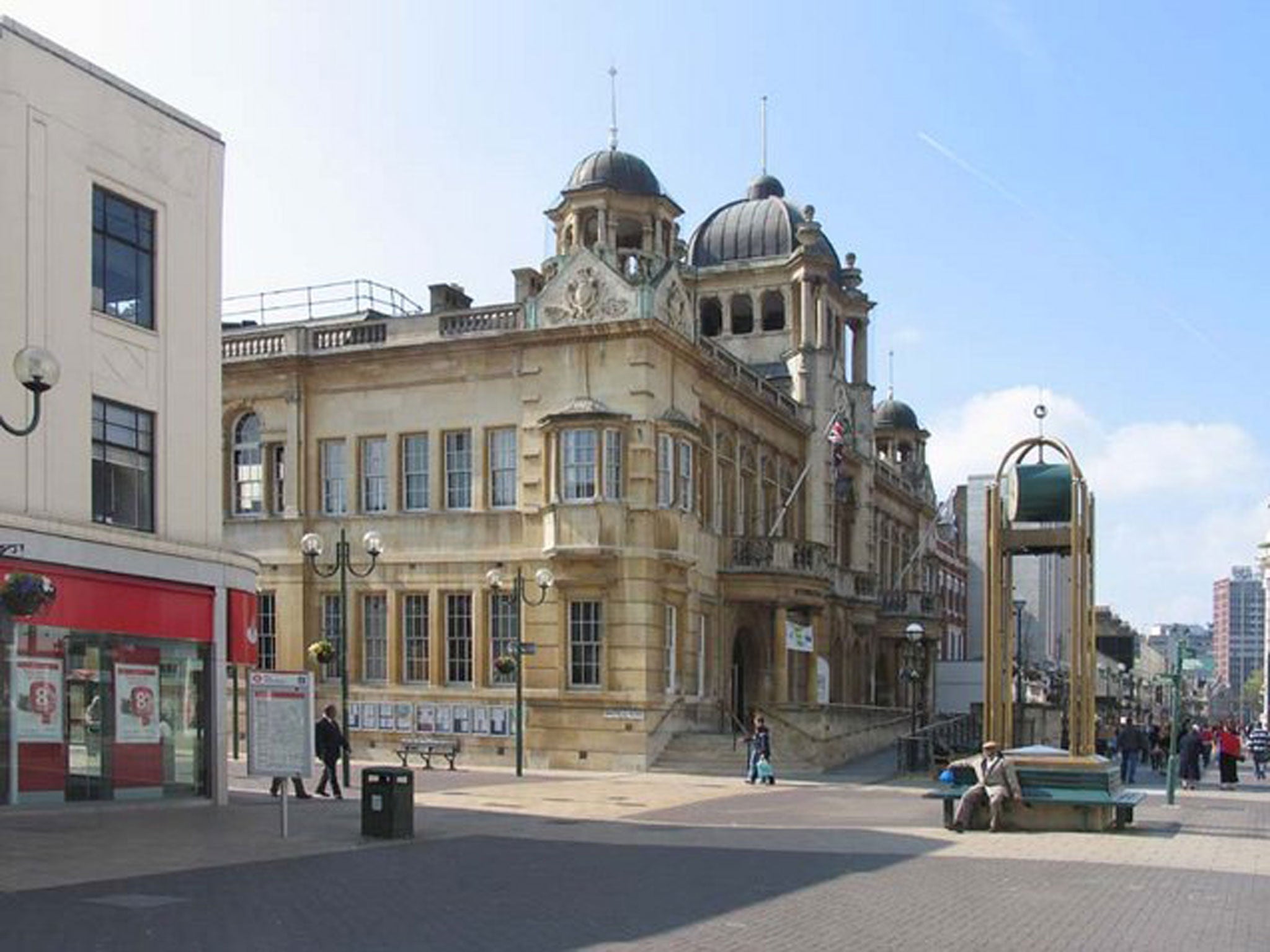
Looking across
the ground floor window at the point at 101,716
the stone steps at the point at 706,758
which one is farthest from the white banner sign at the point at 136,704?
the stone steps at the point at 706,758

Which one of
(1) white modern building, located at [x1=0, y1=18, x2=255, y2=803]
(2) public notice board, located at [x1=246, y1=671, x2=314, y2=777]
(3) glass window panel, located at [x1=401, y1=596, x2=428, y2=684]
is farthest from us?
(3) glass window panel, located at [x1=401, y1=596, x2=428, y2=684]

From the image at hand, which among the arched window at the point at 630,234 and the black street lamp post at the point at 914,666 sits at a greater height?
the arched window at the point at 630,234

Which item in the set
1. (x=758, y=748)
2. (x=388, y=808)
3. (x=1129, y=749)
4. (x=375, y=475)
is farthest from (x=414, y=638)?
(x=388, y=808)

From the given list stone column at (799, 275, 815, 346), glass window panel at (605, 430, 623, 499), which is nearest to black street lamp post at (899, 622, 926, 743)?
glass window panel at (605, 430, 623, 499)

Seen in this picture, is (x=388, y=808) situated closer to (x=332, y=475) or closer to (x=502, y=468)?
(x=502, y=468)

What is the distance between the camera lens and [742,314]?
190 ft

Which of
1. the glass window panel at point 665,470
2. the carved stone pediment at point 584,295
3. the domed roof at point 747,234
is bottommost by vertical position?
the glass window panel at point 665,470

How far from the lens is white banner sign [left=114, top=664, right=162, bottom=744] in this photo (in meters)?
23.2

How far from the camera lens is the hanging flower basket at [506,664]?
Result: 37.7 m

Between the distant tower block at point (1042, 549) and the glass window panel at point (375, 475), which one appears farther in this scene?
the glass window panel at point (375, 475)

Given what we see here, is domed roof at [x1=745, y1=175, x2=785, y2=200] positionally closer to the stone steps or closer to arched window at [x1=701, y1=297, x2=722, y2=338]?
arched window at [x1=701, y1=297, x2=722, y2=338]

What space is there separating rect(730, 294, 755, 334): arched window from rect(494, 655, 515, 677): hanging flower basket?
2190 cm

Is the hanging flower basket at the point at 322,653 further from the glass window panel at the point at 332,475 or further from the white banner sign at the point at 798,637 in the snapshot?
the white banner sign at the point at 798,637

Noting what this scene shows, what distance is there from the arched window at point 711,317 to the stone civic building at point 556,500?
22.1 feet
